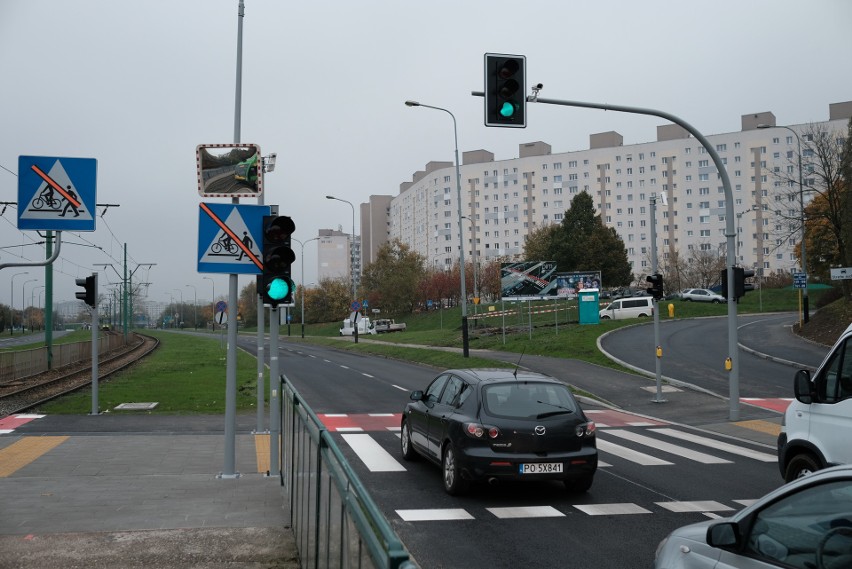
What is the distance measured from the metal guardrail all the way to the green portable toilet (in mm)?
39411

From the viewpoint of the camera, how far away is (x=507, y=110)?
12781 millimetres

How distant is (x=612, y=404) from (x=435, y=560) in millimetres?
15315

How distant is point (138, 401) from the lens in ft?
65.9

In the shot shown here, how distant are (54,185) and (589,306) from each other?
39.9 metres

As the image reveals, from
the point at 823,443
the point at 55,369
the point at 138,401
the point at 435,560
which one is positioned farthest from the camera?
the point at 55,369

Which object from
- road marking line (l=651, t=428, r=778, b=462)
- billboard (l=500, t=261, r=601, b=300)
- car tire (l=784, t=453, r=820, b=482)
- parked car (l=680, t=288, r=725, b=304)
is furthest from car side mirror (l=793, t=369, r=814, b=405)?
parked car (l=680, t=288, r=725, b=304)

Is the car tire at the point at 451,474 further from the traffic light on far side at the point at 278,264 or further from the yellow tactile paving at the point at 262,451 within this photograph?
the traffic light on far side at the point at 278,264

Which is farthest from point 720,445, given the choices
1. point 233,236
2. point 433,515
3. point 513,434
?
point 233,236

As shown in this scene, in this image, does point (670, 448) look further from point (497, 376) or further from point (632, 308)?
point (632, 308)

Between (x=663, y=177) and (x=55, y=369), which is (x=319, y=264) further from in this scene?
(x=55, y=369)

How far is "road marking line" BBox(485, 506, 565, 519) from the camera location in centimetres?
848

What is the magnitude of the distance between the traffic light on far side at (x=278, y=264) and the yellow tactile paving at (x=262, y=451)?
2512 millimetres

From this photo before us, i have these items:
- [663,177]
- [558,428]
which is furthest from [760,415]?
[663,177]

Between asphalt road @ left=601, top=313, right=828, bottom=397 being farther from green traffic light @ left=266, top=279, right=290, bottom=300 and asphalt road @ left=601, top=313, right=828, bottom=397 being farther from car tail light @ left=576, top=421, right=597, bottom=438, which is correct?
green traffic light @ left=266, top=279, right=290, bottom=300
